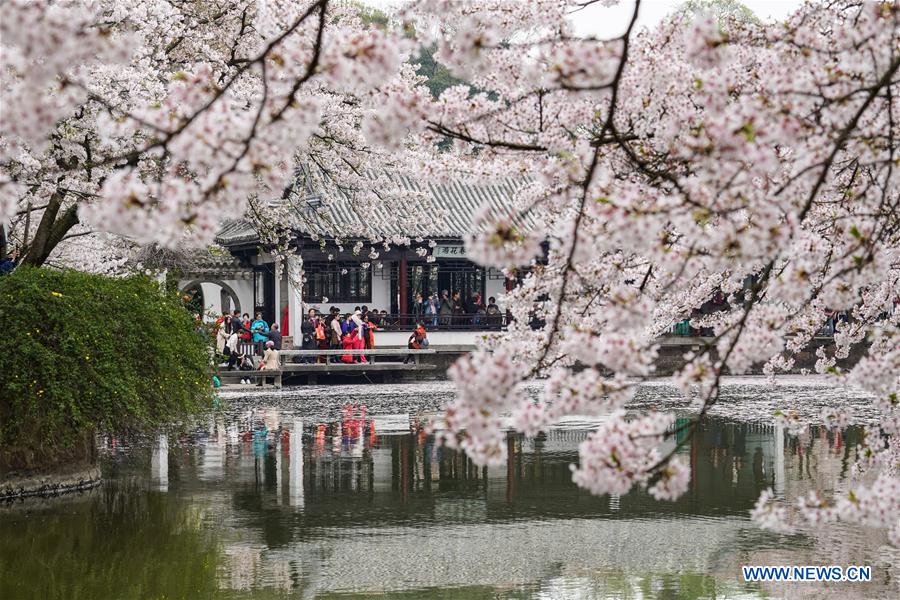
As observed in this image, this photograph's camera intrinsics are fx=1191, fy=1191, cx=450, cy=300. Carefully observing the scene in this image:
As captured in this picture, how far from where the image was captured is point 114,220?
3400 mm

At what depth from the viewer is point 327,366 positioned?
110 feet

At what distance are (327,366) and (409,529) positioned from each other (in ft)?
75.8

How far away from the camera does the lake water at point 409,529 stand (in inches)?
333

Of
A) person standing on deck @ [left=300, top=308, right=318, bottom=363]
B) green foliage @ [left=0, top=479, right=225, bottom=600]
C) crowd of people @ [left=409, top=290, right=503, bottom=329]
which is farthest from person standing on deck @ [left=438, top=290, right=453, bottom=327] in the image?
green foliage @ [left=0, top=479, right=225, bottom=600]

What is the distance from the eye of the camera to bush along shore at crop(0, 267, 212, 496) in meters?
11.4

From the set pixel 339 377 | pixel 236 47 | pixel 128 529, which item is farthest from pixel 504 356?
pixel 339 377

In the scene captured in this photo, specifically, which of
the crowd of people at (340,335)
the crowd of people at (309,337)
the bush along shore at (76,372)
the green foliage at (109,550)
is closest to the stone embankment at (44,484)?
the bush along shore at (76,372)

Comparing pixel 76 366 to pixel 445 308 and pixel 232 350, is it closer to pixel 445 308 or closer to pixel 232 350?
pixel 232 350

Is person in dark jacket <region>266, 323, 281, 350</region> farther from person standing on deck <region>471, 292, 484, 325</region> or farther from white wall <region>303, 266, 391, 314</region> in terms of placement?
person standing on deck <region>471, 292, 484, 325</region>

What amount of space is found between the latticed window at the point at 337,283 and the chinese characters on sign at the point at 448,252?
2.67 meters

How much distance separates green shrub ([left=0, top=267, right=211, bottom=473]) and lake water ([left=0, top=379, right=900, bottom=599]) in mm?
752

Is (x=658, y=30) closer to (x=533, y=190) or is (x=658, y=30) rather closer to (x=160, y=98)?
(x=533, y=190)

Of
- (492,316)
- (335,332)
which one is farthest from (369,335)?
(492,316)

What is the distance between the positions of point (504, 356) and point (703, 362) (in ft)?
2.47
